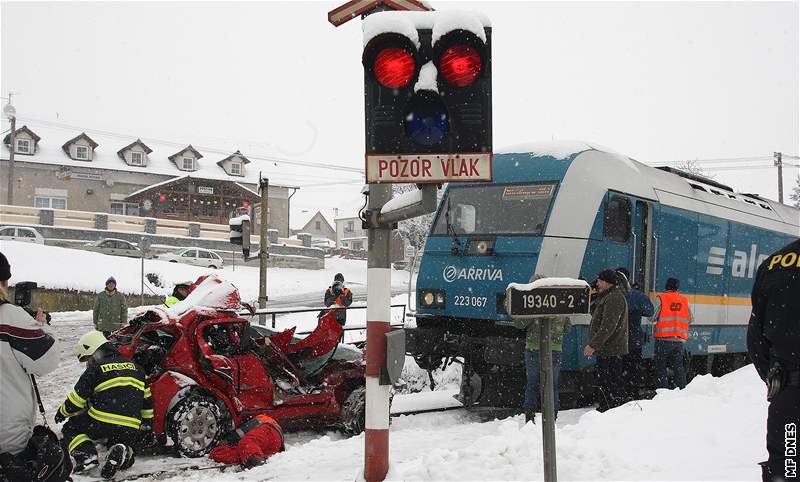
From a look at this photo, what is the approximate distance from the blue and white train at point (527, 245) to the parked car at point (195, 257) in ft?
91.5

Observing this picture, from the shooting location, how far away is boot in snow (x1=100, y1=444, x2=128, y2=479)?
19.7 feet

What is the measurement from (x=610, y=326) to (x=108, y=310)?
32.5 feet

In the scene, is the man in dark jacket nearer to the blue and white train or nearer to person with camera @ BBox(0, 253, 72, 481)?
the blue and white train

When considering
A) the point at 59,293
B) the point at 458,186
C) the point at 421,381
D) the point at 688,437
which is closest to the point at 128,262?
the point at 59,293

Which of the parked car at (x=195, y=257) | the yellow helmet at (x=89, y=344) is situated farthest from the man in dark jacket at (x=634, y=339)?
the parked car at (x=195, y=257)

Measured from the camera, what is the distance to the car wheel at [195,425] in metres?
6.56

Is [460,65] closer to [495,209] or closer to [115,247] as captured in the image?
[495,209]

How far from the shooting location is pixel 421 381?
11695 mm

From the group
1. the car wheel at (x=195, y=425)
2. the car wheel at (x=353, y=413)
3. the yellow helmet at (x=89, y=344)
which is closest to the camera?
the yellow helmet at (x=89, y=344)

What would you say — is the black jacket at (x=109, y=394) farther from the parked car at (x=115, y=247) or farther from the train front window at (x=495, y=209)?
the parked car at (x=115, y=247)

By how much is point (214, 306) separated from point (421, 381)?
5.24 m

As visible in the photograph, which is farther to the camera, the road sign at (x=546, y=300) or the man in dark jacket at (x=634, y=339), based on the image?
the man in dark jacket at (x=634, y=339)

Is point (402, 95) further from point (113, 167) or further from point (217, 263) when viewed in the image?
point (113, 167)

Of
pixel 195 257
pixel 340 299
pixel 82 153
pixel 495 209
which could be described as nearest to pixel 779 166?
pixel 195 257
